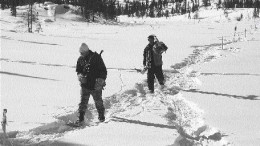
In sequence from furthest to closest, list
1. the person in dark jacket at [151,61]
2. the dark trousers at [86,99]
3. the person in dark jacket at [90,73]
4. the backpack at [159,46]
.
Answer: the person in dark jacket at [151,61] < the backpack at [159,46] < the dark trousers at [86,99] < the person in dark jacket at [90,73]

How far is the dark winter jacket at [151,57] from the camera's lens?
398 inches

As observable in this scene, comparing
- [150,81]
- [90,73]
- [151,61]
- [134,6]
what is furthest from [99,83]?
[134,6]

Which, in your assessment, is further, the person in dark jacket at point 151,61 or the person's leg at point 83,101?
the person in dark jacket at point 151,61

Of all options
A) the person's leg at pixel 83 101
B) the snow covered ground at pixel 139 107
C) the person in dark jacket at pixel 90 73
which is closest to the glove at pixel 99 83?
the person in dark jacket at pixel 90 73

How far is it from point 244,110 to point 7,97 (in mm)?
5733

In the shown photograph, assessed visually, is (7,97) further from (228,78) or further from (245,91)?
(228,78)

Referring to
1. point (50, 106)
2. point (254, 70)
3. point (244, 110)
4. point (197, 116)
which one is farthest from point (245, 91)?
point (50, 106)

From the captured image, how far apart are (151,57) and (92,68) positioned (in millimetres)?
3456

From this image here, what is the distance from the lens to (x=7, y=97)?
9.19 m

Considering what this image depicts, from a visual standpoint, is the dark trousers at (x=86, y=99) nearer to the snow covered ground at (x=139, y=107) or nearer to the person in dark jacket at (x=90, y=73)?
the person in dark jacket at (x=90, y=73)

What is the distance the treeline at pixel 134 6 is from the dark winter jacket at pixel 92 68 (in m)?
44.1

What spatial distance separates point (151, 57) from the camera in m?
10.2

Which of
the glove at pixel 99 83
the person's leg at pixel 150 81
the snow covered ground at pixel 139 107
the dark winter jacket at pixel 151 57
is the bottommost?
the snow covered ground at pixel 139 107

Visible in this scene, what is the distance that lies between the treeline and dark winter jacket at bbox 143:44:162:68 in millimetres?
41552
